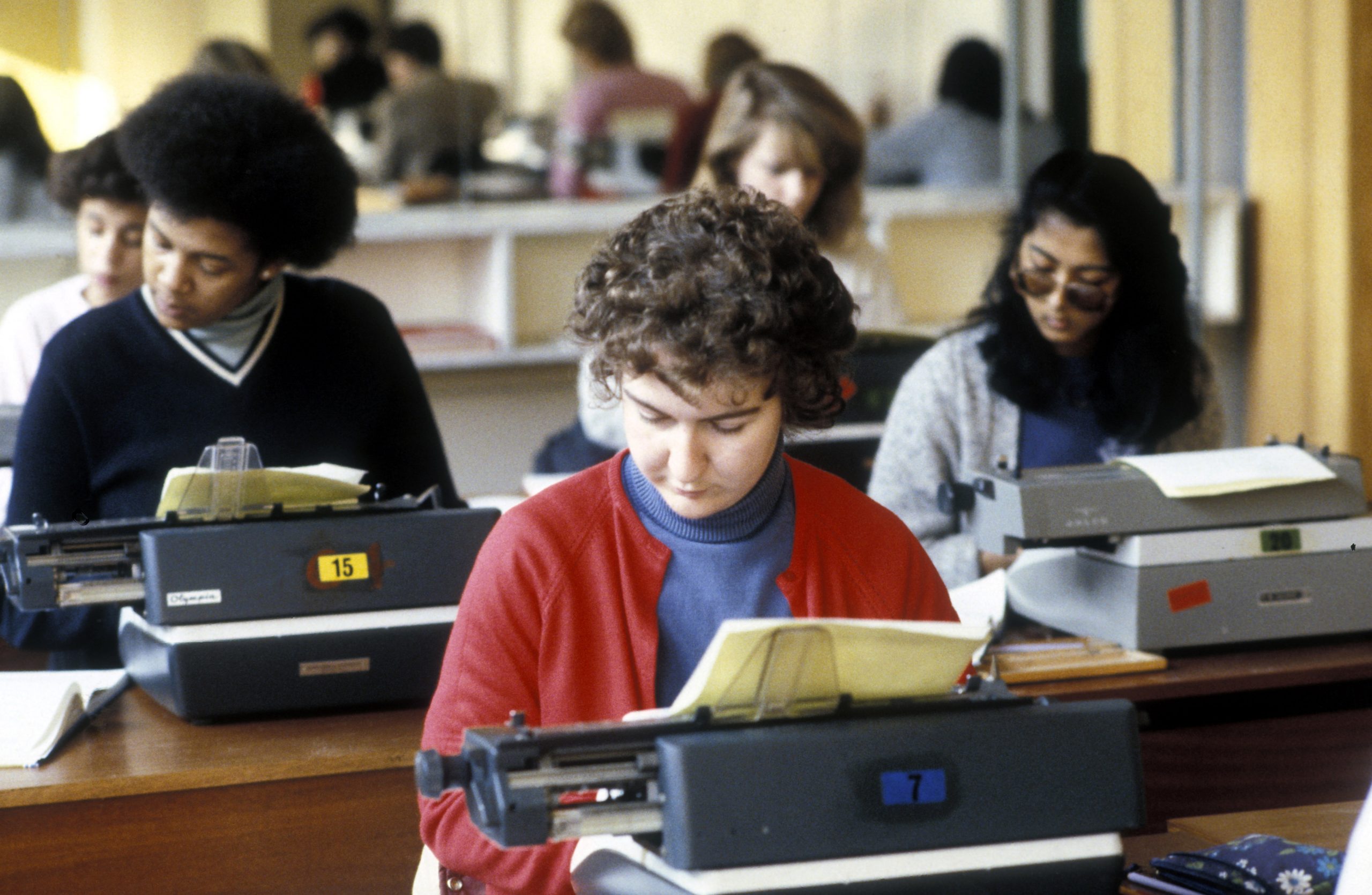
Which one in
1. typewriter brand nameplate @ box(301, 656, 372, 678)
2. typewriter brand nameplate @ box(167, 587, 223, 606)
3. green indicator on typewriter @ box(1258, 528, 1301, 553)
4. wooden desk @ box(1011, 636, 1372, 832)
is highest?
typewriter brand nameplate @ box(167, 587, 223, 606)

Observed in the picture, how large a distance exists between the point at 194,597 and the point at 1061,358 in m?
1.47

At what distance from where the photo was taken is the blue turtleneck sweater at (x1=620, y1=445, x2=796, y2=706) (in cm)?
138

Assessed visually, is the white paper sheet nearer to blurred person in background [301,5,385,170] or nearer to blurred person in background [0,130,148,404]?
blurred person in background [0,130,148,404]

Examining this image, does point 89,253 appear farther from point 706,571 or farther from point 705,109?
point 705,109

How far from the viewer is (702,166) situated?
11.3 feet

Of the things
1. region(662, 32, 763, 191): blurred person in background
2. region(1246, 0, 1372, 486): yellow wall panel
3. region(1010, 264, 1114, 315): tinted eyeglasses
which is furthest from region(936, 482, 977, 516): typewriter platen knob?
region(662, 32, 763, 191): blurred person in background

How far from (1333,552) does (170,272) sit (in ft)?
5.55

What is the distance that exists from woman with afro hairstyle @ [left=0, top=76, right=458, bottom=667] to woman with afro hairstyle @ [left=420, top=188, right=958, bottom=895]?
972mm

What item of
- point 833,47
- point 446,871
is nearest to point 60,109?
point 833,47

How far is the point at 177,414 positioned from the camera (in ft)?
7.32

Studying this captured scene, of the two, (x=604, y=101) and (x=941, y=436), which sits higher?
(x=604, y=101)

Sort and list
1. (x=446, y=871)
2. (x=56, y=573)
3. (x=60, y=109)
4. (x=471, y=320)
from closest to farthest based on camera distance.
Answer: (x=446, y=871)
(x=56, y=573)
(x=60, y=109)
(x=471, y=320)

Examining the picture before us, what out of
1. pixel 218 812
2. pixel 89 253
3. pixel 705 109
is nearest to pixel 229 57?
pixel 705 109

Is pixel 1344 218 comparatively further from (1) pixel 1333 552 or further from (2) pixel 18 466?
(2) pixel 18 466
